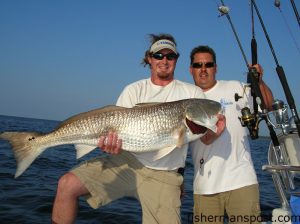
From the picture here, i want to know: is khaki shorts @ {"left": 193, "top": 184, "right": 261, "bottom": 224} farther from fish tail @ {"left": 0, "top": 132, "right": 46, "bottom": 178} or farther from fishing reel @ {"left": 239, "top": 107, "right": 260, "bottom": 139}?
fish tail @ {"left": 0, "top": 132, "right": 46, "bottom": 178}

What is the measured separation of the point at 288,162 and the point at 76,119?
292cm

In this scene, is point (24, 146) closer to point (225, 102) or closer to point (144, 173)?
point (144, 173)

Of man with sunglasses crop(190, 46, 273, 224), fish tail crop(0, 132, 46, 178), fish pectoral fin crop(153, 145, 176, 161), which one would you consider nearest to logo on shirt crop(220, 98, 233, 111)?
man with sunglasses crop(190, 46, 273, 224)

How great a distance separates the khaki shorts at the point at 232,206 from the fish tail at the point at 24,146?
2353mm

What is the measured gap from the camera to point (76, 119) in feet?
15.8

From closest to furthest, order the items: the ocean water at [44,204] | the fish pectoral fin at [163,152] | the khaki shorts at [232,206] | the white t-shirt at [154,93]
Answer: the fish pectoral fin at [163,152]
the khaki shorts at [232,206]
the white t-shirt at [154,93]
the ocean water at [44,204]

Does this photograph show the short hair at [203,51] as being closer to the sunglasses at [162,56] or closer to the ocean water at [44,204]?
the sunglasses at [162,56]

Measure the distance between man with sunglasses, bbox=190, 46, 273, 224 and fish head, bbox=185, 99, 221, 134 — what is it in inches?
8.8

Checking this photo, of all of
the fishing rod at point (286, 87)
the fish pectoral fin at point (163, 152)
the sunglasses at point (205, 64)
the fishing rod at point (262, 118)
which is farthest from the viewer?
the sunglasses at point (205, 64)

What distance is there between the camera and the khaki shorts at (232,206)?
4.77 m

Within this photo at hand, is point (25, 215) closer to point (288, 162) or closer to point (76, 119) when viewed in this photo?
point (76, 119)

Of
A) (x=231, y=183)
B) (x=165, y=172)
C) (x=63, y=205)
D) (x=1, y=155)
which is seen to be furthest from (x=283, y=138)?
(x=1, y=155)

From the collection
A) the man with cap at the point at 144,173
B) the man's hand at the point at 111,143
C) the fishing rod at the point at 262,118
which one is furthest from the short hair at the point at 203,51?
the man's hand at the point at 111,143

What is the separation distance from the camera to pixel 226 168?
190 inches
